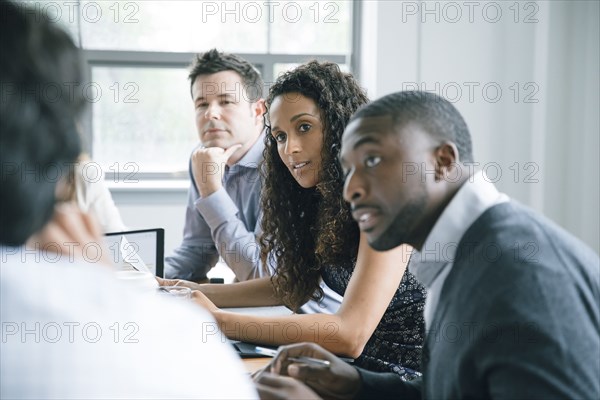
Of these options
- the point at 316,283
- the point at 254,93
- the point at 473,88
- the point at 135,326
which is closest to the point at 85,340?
the point at 135,326

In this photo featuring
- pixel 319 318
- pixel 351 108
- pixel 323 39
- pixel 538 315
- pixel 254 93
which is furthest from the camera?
pixel 323 39

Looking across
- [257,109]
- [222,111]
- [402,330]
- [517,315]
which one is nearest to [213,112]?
[222,111]

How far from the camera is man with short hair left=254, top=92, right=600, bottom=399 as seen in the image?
2.94 ft

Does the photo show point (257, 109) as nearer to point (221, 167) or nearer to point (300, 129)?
point (221, 167)

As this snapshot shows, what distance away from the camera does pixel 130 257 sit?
1883 mm

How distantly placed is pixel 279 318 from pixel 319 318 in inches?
3.7

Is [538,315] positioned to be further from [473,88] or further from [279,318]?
[473,88]

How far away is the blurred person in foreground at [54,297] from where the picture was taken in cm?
63

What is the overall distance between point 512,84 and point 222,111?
203 cm

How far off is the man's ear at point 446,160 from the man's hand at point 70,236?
1.70 feet

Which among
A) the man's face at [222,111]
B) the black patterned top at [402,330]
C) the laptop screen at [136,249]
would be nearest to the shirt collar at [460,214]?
the black patterned top at [402,330]

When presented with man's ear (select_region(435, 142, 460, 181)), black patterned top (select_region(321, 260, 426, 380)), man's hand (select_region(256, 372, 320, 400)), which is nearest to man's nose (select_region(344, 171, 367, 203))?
man's ear (select_region(435, 142, 460, 181))

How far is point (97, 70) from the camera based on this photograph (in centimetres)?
429

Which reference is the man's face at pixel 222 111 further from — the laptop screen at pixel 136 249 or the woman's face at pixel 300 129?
the woman's face at pixel 300 129
